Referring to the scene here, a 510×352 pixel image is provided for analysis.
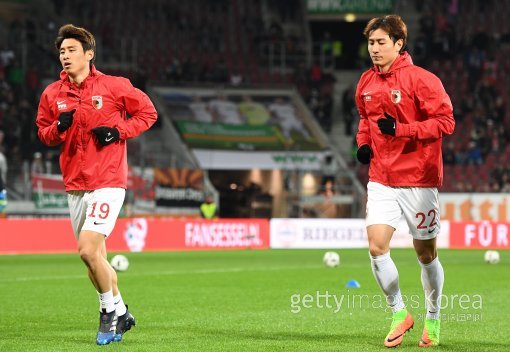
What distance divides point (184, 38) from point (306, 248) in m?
14.0

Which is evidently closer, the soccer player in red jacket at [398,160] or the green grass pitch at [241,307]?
the soccer player in red jacket at [398,160]

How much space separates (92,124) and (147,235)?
20.1 metres

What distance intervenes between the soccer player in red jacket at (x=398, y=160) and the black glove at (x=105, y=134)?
78.2 inches

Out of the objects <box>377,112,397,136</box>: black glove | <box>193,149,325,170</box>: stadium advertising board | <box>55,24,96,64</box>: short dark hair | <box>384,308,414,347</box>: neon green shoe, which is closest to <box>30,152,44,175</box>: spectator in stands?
<box>193,149,325,170</box>: stadium advertising board

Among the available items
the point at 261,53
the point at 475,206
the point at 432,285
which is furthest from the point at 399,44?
the point at 261,53

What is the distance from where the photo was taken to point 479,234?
33.2 metres

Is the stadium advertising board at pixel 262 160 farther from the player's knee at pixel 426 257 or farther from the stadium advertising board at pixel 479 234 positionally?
the player's knee at pixel 426 257

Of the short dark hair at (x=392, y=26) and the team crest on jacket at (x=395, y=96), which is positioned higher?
the short dark hair at (x=392, y=26)

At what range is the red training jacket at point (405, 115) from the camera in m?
8.87

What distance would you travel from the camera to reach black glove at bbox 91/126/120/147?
9.10 m

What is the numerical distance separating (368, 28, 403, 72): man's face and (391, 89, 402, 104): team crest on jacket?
0.25m

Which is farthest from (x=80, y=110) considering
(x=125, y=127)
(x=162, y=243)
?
(x=162, y=243)

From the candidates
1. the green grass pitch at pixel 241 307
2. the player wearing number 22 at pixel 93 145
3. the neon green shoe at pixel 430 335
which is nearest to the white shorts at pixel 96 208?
the player wearing number 22 at pixel 93 145

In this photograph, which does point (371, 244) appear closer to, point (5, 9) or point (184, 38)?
point (5, 9)
